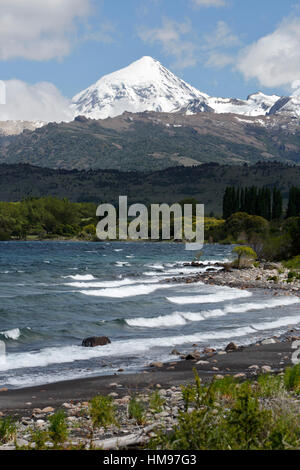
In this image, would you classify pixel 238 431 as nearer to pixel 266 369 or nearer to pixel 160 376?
pixel 160 376

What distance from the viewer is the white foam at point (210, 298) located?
118 feet

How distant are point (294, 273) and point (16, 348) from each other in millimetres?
36285

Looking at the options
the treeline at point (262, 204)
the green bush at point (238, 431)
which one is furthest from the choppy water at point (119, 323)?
the treeline at point (262, 204)

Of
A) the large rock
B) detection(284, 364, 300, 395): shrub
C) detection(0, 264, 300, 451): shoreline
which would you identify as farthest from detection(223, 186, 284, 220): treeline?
detection(284, 364, 300, 395): shrub

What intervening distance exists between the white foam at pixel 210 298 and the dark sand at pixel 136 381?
1725cm

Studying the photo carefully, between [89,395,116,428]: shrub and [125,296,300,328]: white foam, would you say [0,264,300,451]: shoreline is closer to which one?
[89,395,116,428]: shrub

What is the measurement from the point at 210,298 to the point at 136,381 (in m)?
23.7

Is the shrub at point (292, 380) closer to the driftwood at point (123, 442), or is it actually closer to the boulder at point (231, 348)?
the driftwood at point (123, 442)

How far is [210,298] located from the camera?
37625mm

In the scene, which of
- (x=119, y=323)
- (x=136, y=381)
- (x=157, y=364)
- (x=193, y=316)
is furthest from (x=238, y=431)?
(x=193, y=316)
